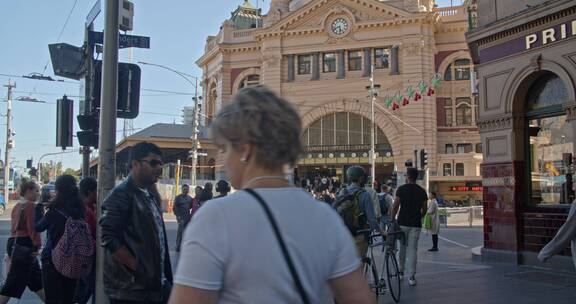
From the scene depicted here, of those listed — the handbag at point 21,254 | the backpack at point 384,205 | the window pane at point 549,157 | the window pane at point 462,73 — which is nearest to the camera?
the handbag at point 21,254

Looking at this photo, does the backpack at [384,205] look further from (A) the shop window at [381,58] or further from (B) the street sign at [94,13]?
(A) the shop window at [381,58]

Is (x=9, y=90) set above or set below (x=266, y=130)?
above

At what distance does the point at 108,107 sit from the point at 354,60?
4158cm

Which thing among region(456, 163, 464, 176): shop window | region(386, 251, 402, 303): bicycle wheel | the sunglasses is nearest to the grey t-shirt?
the sunglasses

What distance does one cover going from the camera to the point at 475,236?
20297mm

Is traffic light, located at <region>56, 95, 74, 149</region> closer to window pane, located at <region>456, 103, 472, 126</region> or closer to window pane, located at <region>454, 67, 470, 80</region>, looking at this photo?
window pane, located at <region>456, 103, 472, 126</region>

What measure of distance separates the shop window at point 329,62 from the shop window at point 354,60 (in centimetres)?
134

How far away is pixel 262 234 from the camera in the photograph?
71.1 inches

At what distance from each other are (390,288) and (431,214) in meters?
8.16

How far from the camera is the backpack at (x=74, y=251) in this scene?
Answer: 17.5 feet

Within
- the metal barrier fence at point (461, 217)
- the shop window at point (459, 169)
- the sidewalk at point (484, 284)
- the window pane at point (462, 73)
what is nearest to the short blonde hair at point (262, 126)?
the sidewalk at point (484, 284)

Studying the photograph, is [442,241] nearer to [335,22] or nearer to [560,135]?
[560,135]

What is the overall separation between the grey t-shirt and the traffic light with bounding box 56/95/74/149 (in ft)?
24.1

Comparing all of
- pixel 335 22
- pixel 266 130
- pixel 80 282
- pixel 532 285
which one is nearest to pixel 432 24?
pixel 335 22
